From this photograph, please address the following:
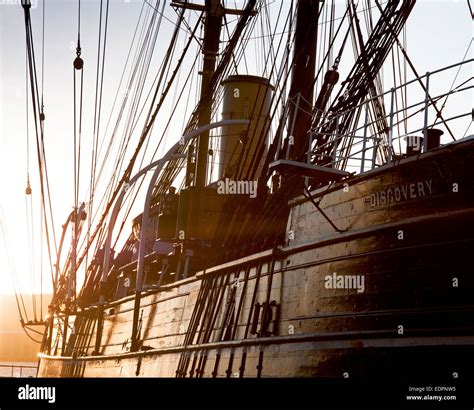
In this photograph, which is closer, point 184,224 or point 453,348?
point 453,348

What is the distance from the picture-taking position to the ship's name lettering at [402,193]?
8953 mm

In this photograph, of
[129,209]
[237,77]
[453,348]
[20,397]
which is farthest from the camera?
[237,77]

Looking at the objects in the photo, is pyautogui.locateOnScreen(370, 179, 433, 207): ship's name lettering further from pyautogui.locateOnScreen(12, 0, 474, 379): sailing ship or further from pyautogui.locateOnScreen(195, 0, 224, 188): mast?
pyautogui.locateOnScreen(195, 0, 224, 188): mast

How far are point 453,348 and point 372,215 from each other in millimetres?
2036

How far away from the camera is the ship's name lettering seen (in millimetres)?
8953

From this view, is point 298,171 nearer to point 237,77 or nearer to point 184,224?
point 184,224

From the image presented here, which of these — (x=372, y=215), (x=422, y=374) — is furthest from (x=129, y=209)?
(x=422, y=374)

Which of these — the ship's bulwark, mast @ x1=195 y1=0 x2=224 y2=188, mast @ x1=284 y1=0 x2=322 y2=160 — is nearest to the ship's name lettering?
the ship's bulwark

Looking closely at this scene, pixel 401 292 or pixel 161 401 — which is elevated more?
pixel 401 292

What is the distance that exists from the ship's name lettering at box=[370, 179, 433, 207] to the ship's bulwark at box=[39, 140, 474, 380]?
13mm

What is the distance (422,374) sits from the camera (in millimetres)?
8414

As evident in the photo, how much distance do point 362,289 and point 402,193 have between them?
4.11 feet

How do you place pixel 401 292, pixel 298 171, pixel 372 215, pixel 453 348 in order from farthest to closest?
pixel 298 171
pixel 372 215
pixel 401 292
pixel 453 348

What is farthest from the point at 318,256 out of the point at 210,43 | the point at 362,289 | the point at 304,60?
the point at 210,43
